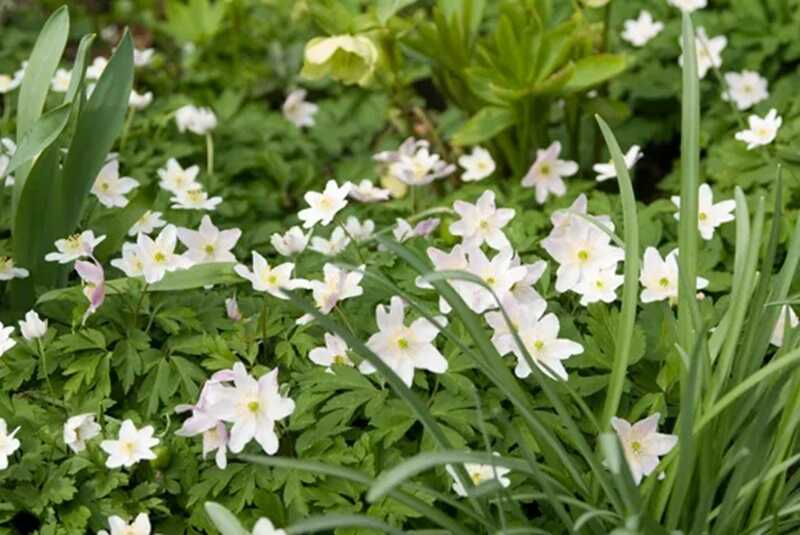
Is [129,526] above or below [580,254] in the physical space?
below

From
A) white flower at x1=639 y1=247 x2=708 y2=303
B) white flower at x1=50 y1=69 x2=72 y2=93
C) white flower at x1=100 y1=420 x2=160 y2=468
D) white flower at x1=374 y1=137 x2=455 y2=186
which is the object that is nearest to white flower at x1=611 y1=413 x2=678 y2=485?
white flower at x1=639 y1=247 x2=708 y2=303

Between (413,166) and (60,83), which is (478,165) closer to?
(413,166)

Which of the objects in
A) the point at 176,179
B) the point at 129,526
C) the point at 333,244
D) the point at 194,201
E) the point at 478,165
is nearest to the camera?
the point at 129,526

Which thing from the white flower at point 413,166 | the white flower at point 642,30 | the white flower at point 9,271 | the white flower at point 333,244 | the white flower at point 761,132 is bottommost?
the white flower at point 9,271

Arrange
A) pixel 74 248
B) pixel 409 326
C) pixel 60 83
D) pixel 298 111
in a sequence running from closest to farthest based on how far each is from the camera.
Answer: pixel 409 326 → pixel 74 248 → pixel 60 83 → pixel 298 111

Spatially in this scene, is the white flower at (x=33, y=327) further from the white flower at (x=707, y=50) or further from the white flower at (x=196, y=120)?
the white flower at (x=707, y=50)

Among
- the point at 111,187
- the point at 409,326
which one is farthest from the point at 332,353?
the point at 111,187

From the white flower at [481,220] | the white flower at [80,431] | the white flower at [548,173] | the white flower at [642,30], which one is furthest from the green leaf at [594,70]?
the white flower at [80,431]

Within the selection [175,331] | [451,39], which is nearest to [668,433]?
[175,331]
